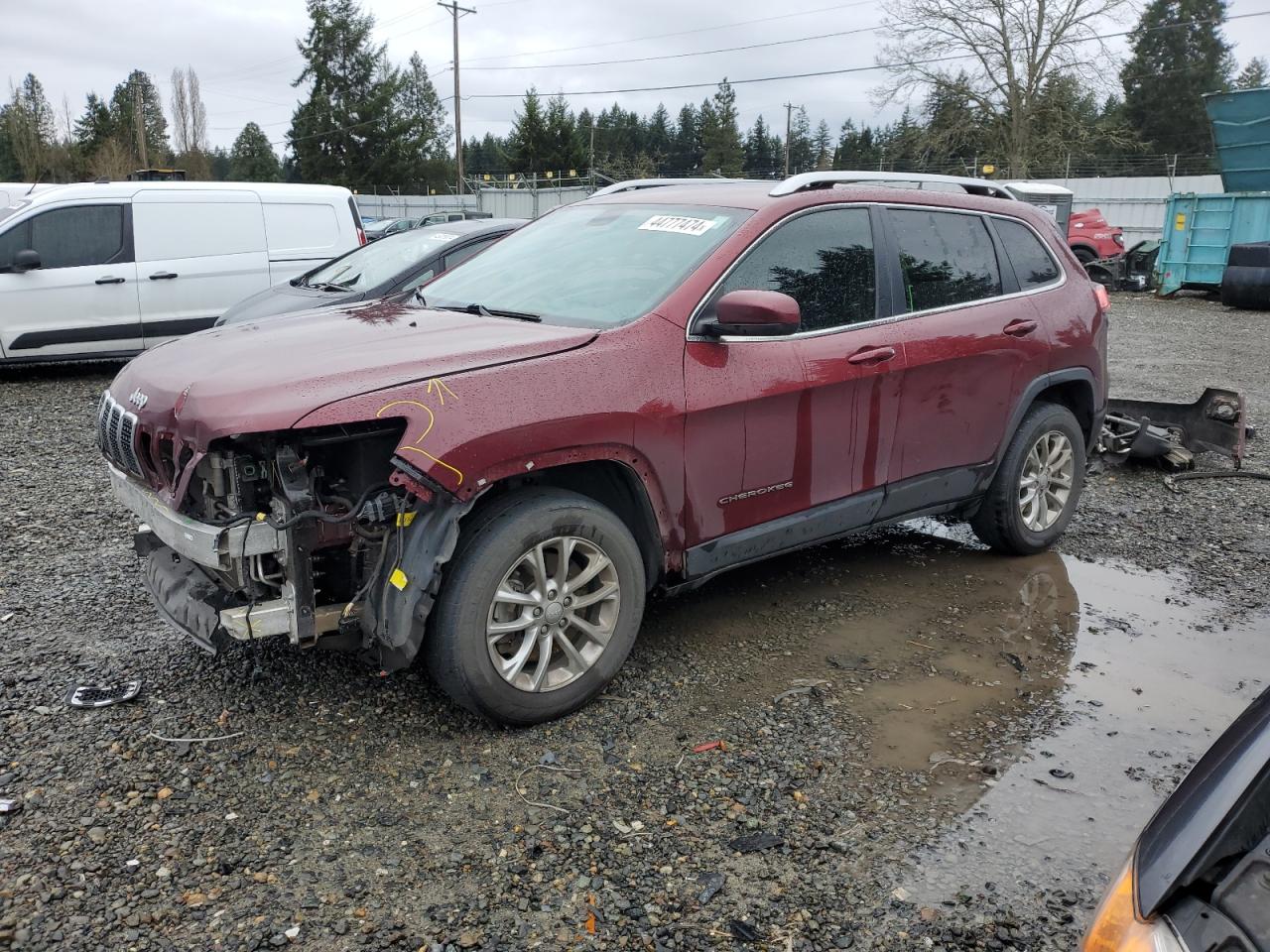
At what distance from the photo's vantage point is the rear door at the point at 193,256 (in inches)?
393

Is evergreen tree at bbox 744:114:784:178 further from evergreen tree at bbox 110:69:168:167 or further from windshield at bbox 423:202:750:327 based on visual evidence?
windshield at bbox 423:202:750:327

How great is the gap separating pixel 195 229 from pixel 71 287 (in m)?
1.29

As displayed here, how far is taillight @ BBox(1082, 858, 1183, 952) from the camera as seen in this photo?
1489mm

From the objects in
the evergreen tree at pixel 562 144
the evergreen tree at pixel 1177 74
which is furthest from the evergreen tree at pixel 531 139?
the evergreen tree at pixel 1177 74

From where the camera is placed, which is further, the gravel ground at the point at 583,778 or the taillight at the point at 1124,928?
the gravel ground at the point at 583,778

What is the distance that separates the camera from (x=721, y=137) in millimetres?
85938

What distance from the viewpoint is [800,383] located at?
393 cm

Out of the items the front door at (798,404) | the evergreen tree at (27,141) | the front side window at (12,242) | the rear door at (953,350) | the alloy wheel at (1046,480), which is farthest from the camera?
the evergreen tree at (27,141)

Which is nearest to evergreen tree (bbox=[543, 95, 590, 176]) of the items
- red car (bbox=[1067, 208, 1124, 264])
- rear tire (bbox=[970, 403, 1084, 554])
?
red car (bbox=[1067, 208, 1124, 264])

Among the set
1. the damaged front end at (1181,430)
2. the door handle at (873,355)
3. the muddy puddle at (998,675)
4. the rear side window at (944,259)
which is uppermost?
the rear side window at (944,259)

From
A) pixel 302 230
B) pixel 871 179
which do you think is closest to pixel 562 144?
pixel 302 230

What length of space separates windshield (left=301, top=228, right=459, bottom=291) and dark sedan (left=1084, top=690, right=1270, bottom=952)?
7486mm

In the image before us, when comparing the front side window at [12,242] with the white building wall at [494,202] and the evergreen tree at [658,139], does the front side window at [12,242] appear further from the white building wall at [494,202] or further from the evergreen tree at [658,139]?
the evergreen tree at [658,139]

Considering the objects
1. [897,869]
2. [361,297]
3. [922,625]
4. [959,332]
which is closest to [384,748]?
[897,869]
